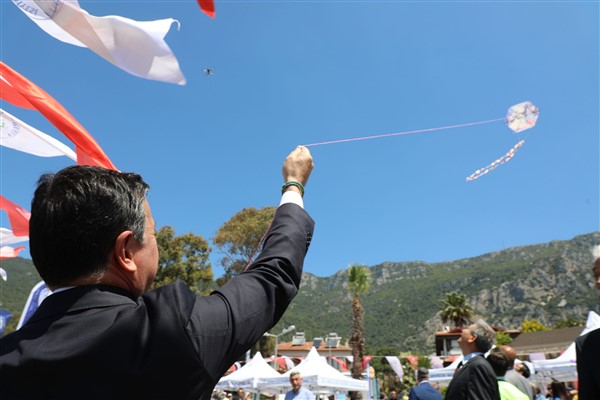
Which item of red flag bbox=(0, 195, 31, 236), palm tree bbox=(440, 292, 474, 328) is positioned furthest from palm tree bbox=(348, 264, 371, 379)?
red flag bbox=(0, 195, 31, 236)

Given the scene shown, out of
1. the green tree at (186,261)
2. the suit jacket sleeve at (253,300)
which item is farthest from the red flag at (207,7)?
the green tree at (186,261)

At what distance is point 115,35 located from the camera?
4340mm

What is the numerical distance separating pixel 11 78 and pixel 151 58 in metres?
2.09

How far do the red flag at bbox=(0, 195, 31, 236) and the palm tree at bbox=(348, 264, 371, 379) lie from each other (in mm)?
30982

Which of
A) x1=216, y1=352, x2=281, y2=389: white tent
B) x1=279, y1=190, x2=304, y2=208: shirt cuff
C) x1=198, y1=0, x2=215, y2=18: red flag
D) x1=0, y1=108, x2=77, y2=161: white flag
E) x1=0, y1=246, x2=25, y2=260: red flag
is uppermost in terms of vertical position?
x1=0, y1=108, x2=77, y2=161: white flag

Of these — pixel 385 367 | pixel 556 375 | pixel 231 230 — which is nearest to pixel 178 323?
pixel 556 375

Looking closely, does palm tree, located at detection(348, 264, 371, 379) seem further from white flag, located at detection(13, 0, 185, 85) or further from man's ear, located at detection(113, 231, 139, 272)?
man's ear, located at detection(113, 231, 139, 272)

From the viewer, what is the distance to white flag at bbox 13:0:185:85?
4.05 metres

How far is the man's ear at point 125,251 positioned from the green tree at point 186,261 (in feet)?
97.4

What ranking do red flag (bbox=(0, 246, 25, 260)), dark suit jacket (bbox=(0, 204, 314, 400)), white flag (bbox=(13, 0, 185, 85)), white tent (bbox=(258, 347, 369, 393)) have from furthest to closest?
Answer: white tent (bbox=(258, 347, 369, 393)), red flag (bbox=(0, 246, 25, 260)), white flag (bbox=(13, 0, 185, 85)), dark suit jacket (bbox=(0, 204, 314, 400))

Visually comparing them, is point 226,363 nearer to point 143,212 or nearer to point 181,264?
point 143,212

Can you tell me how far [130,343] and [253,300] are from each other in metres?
0.29

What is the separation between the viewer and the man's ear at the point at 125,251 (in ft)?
3.98

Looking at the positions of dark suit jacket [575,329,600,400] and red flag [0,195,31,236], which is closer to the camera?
dark suit jacket [575,329,600,400]
